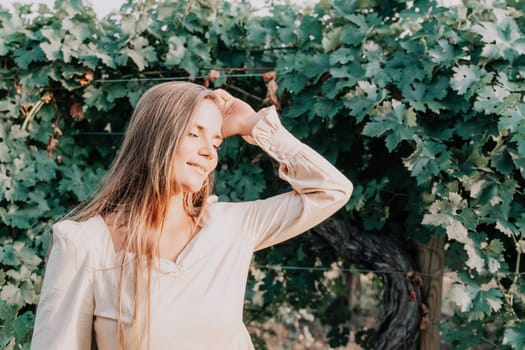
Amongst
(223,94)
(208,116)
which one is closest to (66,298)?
(208,116)

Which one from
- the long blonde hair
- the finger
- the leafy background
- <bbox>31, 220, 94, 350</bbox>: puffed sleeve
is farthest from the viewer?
the leafy background

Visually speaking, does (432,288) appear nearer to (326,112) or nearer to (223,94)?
(326,112)

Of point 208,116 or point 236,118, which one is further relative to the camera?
point 236,118

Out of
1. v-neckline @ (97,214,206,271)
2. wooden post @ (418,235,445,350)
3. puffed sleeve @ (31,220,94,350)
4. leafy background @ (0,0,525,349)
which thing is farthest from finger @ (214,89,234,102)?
wooden post @ (418,235,445,350)

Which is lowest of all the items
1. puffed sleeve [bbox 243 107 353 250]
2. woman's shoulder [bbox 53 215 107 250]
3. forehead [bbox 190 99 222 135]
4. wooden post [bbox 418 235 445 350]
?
wooden post [bbox 418 235 445 350]

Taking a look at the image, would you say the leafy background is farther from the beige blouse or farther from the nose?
the nose

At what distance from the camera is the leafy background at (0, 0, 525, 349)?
226 cm

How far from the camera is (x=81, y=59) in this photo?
2.74 metres

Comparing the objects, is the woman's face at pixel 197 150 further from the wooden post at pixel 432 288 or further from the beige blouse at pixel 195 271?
the wooden post at pixel 432 288

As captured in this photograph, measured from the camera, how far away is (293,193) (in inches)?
67.7

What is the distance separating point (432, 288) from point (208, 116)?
5.17 feet

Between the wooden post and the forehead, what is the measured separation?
4.78 ft

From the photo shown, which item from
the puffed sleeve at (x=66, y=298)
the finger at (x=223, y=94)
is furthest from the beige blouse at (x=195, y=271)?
the finger at (x=223, y=94)

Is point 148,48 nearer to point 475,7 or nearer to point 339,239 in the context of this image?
point 339,239
